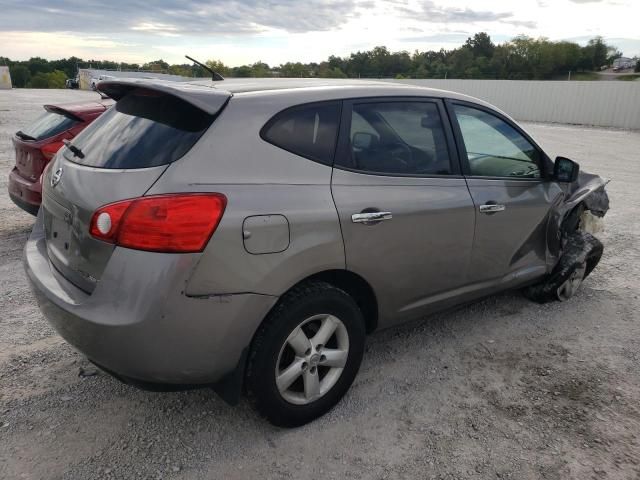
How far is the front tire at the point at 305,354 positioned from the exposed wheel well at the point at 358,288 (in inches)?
2.7

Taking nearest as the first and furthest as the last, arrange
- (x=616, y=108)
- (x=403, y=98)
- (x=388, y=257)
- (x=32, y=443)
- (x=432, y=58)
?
(x=32, y=443) → (x=388, y=257) → (x=403, y=98) → (x=616, y=108) → (x=432, y=58)

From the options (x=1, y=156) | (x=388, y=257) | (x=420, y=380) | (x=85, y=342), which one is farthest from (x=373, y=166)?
(x=1, y=156)

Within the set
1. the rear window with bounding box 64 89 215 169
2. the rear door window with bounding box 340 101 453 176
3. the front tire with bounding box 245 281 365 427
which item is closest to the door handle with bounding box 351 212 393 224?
the rear door window with bounding box 340 101 453 176

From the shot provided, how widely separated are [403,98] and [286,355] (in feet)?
5.51

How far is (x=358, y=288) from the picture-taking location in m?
2.91

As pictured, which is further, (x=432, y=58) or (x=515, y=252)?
(x=432, y=58)

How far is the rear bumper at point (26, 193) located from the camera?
4.97 m

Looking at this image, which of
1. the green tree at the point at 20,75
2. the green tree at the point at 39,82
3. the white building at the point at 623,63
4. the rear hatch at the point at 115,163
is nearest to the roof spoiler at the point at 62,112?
the rear hatch at the point at 115,163

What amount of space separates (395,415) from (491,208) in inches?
58.5

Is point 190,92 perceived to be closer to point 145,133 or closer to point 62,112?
point 145,133

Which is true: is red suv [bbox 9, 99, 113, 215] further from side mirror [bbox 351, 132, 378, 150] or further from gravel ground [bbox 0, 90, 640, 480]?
side mirror [bbox 351, 132, 378, 150]

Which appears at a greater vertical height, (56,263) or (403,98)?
(403,98)

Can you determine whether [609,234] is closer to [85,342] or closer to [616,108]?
[85,342]

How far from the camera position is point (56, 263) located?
2.64 m
